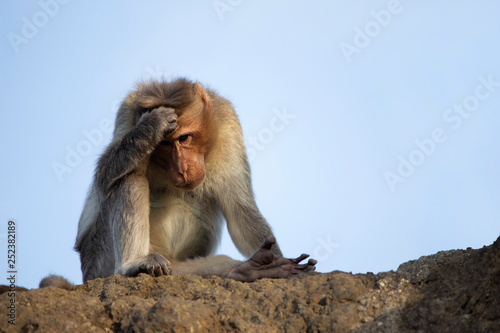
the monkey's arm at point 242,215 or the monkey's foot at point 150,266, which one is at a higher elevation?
the monkey's arm at point 242,215

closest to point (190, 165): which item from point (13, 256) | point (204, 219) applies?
point (204, 219)

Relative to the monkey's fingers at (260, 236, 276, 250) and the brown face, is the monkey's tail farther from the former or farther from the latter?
the monkey's fingers at (260, 236, 276, 250)

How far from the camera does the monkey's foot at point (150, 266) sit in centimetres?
521

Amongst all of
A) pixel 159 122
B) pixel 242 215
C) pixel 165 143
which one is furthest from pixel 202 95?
pixel 242 215

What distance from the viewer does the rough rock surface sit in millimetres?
3748

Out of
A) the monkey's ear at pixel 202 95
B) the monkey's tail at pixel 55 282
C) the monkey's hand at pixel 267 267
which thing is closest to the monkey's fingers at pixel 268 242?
the monkey's hand at pixel 267 267

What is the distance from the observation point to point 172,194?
6.50 metres

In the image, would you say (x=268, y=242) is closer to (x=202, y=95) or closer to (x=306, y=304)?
(x=306, y=304)

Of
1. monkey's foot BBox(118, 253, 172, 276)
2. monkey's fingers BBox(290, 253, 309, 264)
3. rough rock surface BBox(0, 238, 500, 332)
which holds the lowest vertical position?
rough rock surface BBox(0, 238, 500, 332)

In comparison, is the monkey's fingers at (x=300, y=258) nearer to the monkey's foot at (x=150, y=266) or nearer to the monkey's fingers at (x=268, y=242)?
the monkey's fingers at (x=268, y=242)

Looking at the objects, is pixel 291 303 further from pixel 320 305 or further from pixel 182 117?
pixel 182 117

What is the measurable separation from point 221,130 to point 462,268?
3114 millimetres

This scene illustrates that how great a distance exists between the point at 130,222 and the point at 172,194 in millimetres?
892

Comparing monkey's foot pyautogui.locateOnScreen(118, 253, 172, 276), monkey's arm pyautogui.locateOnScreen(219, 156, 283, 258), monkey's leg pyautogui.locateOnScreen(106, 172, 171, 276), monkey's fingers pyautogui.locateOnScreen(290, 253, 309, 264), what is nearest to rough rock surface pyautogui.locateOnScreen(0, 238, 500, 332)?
monkey's foot pyautogui.locateOnScreen(118, 253, 172, 276)
